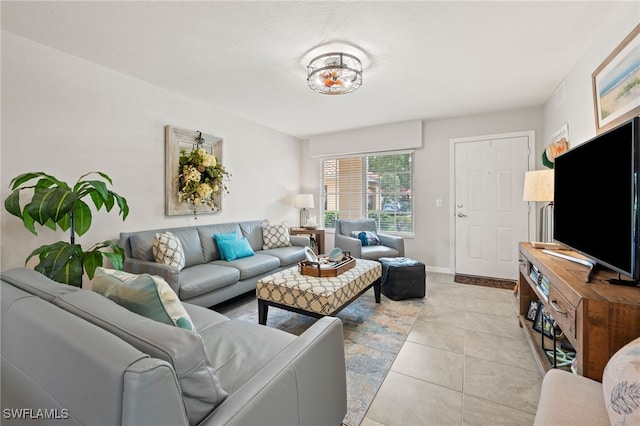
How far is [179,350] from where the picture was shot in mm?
705

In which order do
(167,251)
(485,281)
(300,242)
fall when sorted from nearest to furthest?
(167,251) < (485,281) < (300,242)

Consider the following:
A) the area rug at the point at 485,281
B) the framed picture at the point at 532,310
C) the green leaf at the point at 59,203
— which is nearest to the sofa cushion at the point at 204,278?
the green leaf at the point at 59,203

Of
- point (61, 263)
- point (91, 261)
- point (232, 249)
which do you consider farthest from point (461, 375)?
point (61, 263)

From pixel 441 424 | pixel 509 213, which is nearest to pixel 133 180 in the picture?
pixel 441 424

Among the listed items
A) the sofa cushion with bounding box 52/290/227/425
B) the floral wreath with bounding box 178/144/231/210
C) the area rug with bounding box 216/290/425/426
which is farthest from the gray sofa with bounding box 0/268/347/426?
the floral wreath with bounding box 178/144/231/210

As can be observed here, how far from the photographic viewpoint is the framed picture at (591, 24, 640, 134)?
1646mm

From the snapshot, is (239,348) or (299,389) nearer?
(299,389)

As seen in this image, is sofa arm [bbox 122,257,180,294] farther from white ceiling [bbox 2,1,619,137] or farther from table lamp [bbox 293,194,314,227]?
table lamp [bbox 293,194,314,227]

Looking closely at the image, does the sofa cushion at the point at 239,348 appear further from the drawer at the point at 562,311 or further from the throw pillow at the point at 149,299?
the drawer at the point at 562,311

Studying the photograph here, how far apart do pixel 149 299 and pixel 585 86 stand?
11.5 ft

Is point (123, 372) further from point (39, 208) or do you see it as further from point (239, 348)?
point (39, 208)

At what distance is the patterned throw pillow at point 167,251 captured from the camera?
2672 millimetres

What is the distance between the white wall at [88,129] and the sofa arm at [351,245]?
166 cm

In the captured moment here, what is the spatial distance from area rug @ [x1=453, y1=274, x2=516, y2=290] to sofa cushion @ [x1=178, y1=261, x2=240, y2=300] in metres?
3.07
